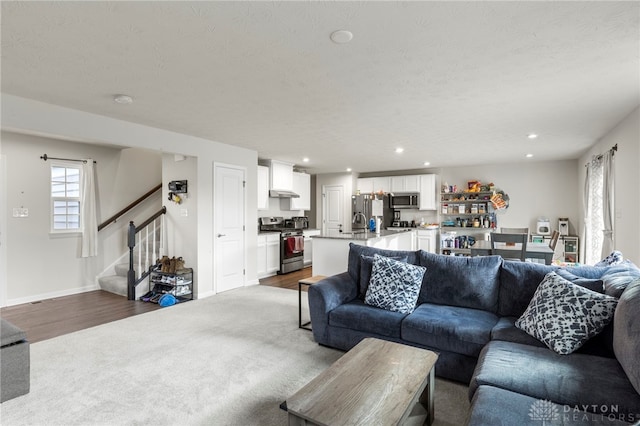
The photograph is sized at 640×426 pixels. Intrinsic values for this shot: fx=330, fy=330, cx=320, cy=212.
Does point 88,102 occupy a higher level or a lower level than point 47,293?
higher


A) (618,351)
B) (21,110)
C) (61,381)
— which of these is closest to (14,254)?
(21,110)

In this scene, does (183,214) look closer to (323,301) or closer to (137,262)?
(137,262)

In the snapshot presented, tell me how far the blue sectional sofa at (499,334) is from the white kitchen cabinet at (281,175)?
367cm

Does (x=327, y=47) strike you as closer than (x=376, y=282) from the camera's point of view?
Yes

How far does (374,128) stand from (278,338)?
9.20 ft

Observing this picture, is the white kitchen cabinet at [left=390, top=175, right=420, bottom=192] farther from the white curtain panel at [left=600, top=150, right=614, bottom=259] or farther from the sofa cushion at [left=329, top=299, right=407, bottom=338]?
the sofa cushion at [left=329, top=299, right=407, bottom=338]

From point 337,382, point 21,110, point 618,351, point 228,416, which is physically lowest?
point 228,416

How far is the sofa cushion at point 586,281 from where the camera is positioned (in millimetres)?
2287

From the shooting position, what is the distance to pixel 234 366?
108 inches

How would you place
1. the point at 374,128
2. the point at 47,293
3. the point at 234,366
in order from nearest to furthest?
the point at 234,366 < the point at 374,128 < the point at 47,293

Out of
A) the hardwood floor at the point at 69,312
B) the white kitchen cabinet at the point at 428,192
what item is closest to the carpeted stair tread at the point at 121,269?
the hardwood floor at the point at 69,312

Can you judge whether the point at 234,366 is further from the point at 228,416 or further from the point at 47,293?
the point at 47,293

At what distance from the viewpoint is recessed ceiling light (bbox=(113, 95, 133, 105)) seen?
3.12 meters

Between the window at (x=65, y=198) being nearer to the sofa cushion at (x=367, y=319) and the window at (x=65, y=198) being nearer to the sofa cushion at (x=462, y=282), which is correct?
the sofa cushion at (x=367, y=319)
